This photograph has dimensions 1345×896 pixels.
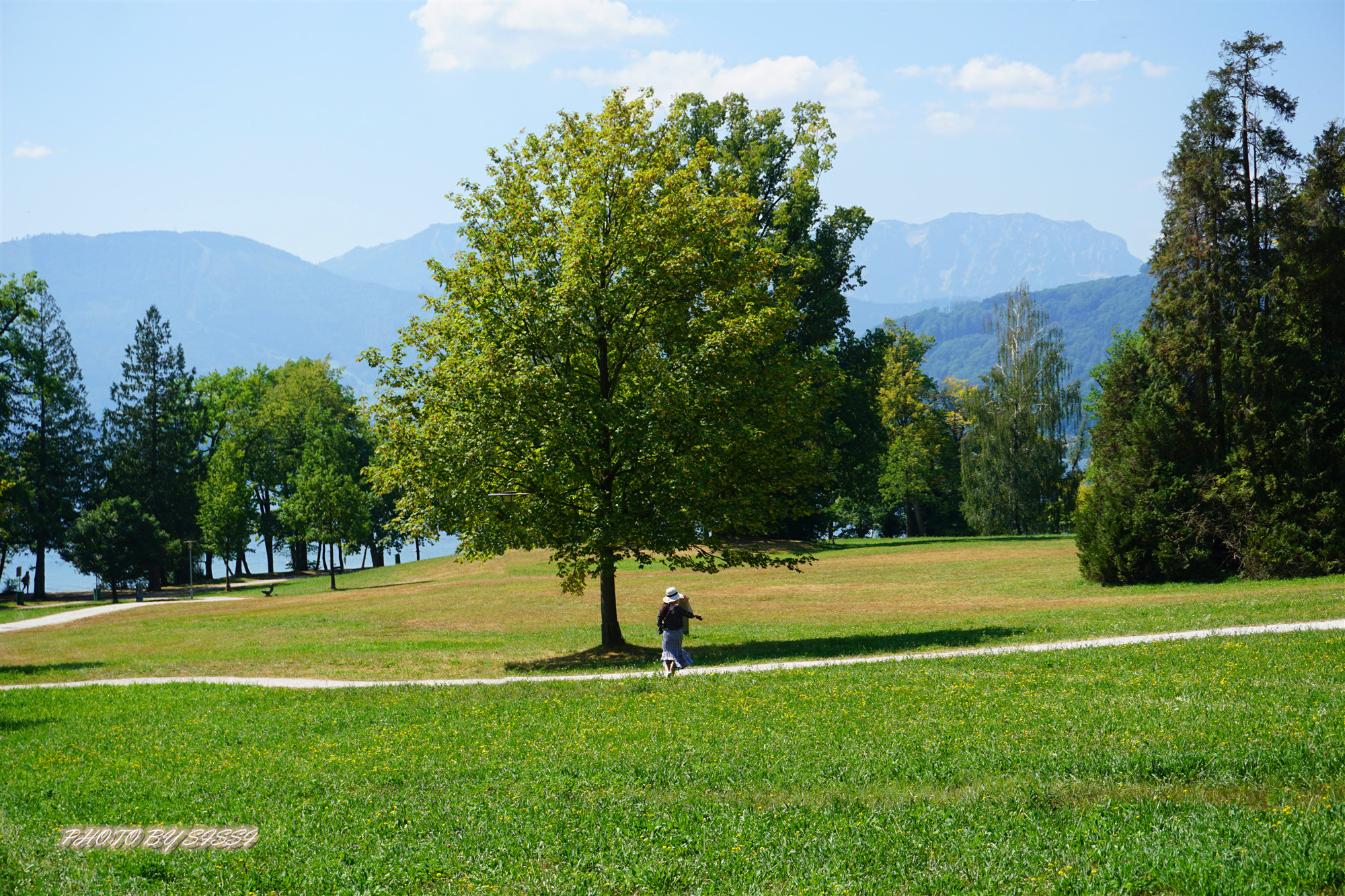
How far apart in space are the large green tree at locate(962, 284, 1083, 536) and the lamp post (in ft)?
173

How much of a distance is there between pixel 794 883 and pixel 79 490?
83.0 metres

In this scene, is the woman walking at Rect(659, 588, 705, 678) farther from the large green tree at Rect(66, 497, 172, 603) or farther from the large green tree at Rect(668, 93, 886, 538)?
the large green tree at Rect(66, 497, 172, 603)

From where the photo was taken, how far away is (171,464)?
76.2 m

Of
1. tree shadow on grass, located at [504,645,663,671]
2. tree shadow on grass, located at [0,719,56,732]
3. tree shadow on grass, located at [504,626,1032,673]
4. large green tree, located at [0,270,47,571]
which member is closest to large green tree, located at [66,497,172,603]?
large green tree, located at [0,270,47,571]

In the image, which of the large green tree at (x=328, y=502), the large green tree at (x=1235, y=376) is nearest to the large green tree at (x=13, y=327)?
the large green tree at (x=328, y=502)

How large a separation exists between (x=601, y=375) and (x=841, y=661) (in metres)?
9.64

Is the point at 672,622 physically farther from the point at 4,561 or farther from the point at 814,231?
the point at 4,561

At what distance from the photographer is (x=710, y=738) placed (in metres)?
11.8

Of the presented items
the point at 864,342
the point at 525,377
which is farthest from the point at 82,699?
the point at 864,342

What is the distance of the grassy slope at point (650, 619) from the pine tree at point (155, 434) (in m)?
28.8

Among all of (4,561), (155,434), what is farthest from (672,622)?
(155,434)

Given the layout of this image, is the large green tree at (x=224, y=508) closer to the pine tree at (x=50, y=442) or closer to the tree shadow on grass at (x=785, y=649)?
the pine tree at (x=50, y=442)

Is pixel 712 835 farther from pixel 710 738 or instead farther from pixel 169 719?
pixel 169 719

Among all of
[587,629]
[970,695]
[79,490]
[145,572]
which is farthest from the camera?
[79,490]
